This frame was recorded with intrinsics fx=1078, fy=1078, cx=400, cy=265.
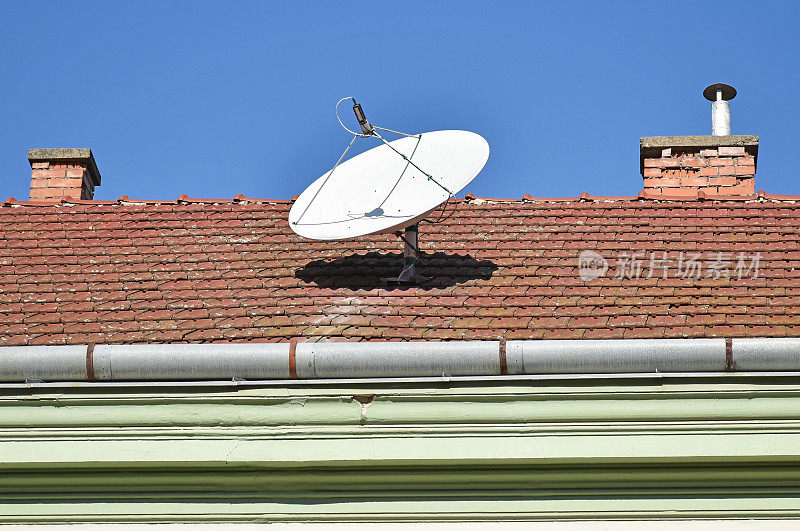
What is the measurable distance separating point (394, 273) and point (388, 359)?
6.13 feet

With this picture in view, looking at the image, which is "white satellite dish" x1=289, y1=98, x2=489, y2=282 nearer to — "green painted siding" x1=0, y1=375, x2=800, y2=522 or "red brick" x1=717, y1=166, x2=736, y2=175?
"green painted siding" x1=0, y1=375, x2=800, y2=522

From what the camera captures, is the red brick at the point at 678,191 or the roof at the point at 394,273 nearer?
the roof at the point at 394,273

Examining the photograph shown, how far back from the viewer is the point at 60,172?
11039mm

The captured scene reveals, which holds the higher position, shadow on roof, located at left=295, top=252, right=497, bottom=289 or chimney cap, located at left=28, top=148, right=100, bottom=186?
chimney cap, located at left=28, top=148, right=100, bottom=186

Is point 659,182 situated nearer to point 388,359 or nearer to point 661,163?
point 661,163

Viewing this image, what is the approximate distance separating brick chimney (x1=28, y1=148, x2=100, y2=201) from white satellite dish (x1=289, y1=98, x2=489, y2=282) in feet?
11.0

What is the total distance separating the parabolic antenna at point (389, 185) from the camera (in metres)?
8.09

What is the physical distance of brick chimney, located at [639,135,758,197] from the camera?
409 inches

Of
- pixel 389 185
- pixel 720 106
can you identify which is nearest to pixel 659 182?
pixel 720 106

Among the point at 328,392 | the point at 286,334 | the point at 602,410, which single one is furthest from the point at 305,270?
the point at 602,410

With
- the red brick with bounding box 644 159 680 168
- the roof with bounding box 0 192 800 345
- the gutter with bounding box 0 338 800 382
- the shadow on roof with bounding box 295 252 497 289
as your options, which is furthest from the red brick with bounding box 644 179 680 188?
the gutter with bounding box 0 338 800 382

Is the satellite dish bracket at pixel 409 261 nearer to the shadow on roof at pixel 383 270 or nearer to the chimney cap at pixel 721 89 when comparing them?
the shadow on roof at pixel 383 270

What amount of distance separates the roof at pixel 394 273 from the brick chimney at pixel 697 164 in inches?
33.1

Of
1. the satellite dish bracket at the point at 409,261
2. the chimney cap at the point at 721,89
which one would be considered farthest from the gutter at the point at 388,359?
the chimney cap at the point at 721,89
